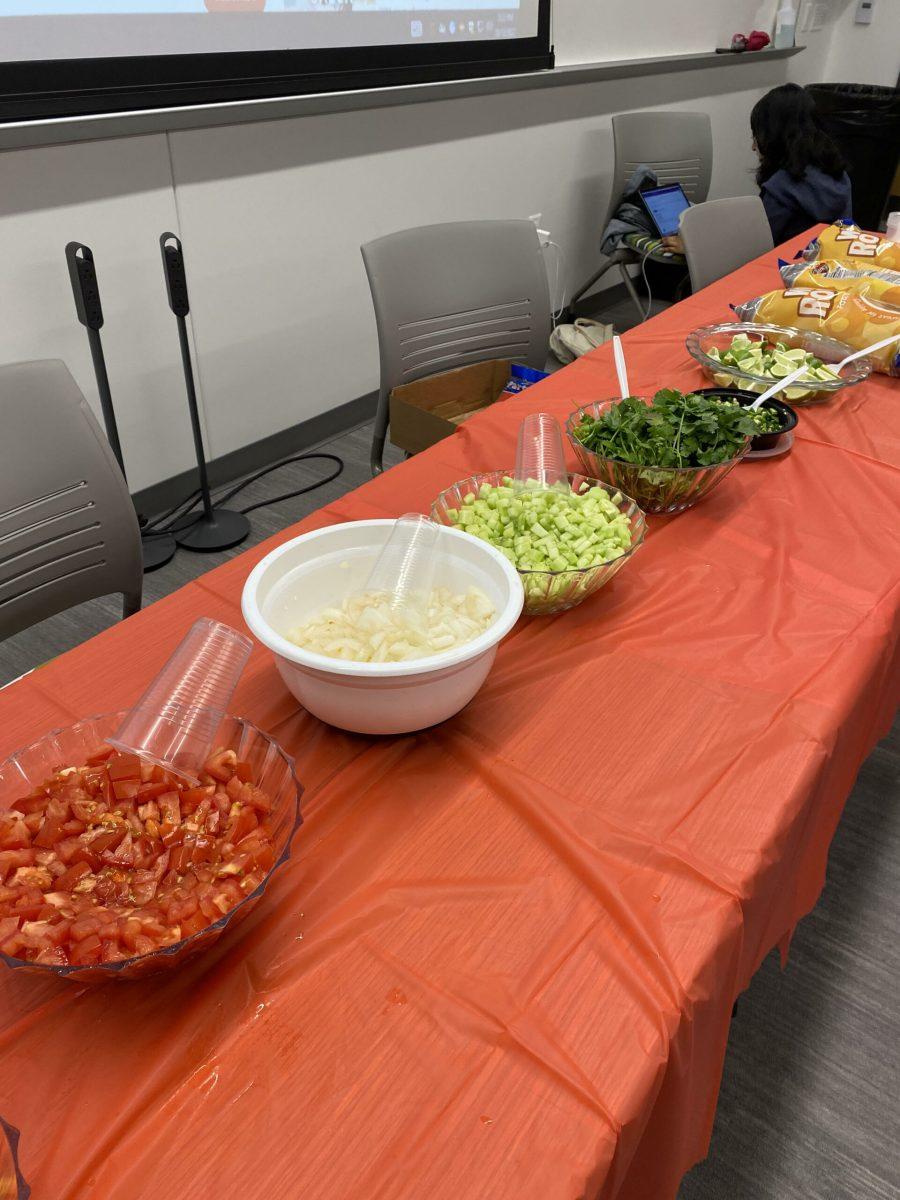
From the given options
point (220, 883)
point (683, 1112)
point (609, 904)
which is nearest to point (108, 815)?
point (220, 883)

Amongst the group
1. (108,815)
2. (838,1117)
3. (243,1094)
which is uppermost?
(108,815)

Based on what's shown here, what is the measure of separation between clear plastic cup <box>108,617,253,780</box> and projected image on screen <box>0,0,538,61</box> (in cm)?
165

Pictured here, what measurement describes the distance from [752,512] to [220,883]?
902mm

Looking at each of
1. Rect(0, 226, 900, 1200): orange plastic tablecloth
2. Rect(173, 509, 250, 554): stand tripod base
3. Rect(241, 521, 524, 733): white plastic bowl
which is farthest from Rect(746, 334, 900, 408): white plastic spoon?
Rect(173, 509, 250, 554): stand tripod base

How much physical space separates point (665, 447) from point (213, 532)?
1500 millimetres

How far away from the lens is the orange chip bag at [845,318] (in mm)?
1587

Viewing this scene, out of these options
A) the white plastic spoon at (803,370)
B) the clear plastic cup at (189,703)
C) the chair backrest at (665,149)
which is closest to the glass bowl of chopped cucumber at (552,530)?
the clear plastic cup at (189,703)

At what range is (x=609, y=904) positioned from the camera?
2.27 feet

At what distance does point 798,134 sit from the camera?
9.23 ft

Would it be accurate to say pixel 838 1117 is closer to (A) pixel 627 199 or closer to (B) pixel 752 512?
(B) pixel 752 512

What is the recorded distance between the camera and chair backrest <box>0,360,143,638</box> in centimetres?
120

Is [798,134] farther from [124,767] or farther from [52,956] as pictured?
[52,956]

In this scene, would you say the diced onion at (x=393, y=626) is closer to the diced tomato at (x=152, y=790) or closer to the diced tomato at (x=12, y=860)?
the diced tomato at (x=152, y=790)

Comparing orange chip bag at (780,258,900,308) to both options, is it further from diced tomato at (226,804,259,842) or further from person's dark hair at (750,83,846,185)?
diced tomato at (226,804,259,842)
